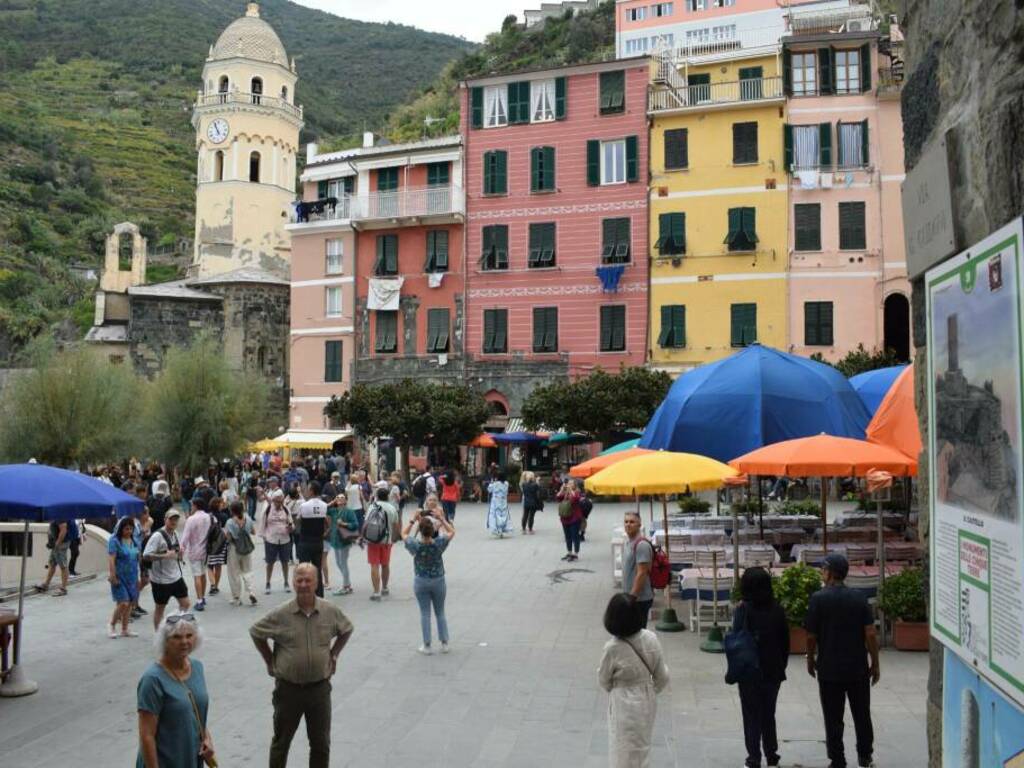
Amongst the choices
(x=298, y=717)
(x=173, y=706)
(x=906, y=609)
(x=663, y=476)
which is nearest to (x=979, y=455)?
(x=173, y=706)

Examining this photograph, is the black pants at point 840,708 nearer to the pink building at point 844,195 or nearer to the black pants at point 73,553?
the black pants at point 73,553

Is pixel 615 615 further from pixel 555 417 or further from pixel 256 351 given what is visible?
pixel 256 351

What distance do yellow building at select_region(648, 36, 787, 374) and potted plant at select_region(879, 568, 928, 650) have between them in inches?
963

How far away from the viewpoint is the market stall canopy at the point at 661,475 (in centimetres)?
1123

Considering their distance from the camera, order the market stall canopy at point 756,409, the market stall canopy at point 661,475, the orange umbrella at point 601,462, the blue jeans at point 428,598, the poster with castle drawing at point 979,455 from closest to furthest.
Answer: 1. the poster with castle drawing at point 979,455
2. the blue jeans at point 428,598
3. the market stall canopy at point 661,475
4. the market stall canopy at point 756,409
5. the orange umbrella at point 601,462

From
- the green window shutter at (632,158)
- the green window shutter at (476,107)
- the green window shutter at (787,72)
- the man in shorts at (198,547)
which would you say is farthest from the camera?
the green window shutter at (476,107)

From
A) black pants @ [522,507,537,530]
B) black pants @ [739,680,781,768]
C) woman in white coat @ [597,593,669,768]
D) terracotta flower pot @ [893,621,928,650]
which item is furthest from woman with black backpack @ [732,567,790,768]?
black pants @ [522,507,537,530]

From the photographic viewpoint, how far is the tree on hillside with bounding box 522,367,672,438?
102 feet

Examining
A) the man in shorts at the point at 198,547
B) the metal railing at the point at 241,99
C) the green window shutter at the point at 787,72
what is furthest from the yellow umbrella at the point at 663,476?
the metal railing at the point at 241,99

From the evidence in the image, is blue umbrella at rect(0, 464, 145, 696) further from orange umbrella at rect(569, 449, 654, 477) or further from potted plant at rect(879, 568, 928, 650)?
potted plant at rect(879, 568, 928, 650)

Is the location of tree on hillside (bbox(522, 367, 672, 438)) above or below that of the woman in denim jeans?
above

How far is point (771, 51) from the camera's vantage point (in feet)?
158

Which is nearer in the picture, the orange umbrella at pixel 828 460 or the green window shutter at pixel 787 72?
the orange umbrella at pixel 828 460

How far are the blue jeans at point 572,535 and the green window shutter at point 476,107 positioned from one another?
79.6 feet
